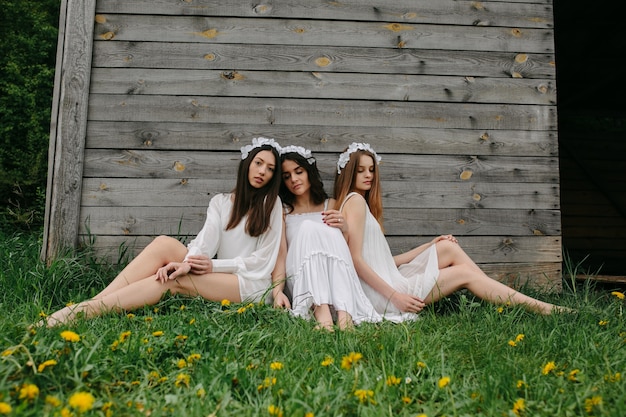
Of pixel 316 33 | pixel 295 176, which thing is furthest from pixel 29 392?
pixel 316 33

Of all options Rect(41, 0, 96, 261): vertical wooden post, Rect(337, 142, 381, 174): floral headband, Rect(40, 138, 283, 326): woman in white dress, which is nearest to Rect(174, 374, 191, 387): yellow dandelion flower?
Rect(40, 138, 283, 326): woman in white dress

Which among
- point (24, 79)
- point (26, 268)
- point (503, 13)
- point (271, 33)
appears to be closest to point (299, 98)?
point (271, 33)

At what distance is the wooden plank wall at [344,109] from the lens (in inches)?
145

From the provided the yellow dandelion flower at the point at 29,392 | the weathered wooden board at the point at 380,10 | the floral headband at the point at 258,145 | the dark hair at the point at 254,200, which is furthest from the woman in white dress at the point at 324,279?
the weathered wooden board at the point at 380,10

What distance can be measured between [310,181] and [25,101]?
6.04 metres

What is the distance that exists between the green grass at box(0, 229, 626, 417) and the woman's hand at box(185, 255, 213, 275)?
13.4 inches

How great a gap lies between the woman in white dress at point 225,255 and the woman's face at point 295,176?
11 centimetres

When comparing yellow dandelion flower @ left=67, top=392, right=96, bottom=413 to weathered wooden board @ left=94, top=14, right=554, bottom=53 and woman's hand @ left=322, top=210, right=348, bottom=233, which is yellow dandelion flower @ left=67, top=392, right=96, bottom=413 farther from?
weathered wooden board @ left=94, top=14, right=554, bottom=53

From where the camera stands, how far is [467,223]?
3898mm

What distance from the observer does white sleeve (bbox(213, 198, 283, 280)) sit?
10.1 feet

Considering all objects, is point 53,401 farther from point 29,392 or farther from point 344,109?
point 344,109

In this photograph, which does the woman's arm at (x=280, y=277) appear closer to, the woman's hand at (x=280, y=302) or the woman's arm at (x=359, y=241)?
the woman's hand at (x=280, y=302)

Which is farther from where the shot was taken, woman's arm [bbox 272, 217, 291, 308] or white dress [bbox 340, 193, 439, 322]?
white dress [bbox 340, 193, 439, 322]

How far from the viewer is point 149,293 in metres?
2.78
